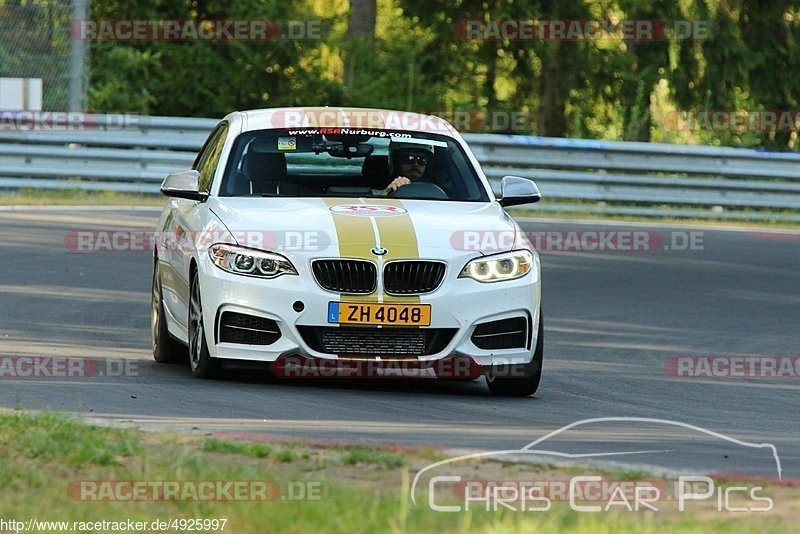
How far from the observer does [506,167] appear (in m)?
23.0

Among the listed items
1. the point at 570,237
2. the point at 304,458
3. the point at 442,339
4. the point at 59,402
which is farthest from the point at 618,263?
the point at 304,458

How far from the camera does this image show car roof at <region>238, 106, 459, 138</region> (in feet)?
34.5

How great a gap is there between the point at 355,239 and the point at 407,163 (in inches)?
56.4

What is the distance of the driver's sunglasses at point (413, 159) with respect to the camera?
10375 millimetres

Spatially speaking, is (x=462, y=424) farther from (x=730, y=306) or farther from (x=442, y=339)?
(x=730, y=306)

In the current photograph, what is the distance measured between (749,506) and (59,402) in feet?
12.3

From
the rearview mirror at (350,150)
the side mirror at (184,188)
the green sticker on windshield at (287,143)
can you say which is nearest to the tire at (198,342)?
the side mirror at (184,188)

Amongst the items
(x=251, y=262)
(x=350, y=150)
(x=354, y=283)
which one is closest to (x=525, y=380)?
(x=354, y=283)

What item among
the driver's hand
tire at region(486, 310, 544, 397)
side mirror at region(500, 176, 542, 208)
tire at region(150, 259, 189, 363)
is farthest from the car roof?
tire at region(486, 310, 544, 397)

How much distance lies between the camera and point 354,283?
8.96 metres

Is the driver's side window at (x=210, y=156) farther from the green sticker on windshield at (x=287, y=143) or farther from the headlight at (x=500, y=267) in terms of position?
the headlight at (x=500, y=267)

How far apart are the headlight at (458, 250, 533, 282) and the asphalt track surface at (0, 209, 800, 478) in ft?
2.28

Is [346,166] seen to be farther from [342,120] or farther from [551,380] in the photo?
[551,380]

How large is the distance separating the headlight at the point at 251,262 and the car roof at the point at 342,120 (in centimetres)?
151
